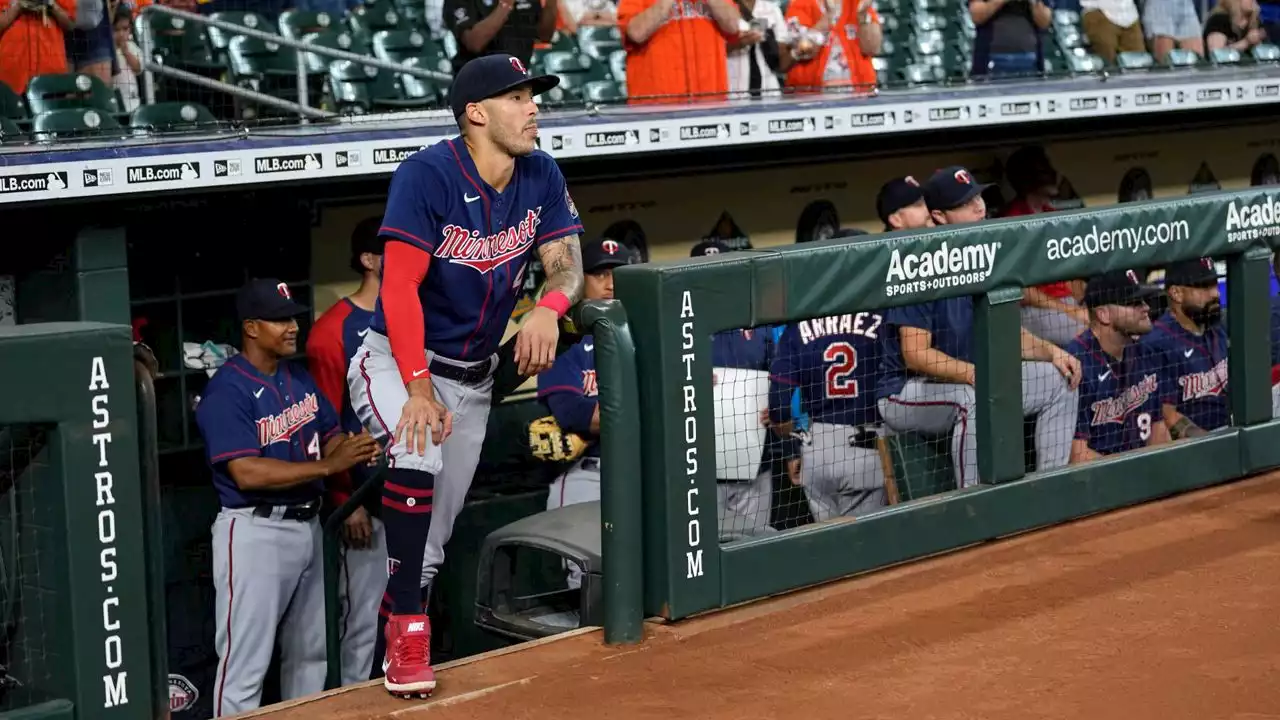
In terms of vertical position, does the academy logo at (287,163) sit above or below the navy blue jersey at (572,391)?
above

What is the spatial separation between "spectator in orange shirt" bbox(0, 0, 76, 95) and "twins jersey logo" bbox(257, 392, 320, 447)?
71.5 inches

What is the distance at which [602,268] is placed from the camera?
562cm

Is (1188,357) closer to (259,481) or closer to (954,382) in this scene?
(954,382)

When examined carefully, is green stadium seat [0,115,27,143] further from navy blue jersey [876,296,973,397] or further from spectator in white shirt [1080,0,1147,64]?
spectator in white shirt [1080,0,1147,64]

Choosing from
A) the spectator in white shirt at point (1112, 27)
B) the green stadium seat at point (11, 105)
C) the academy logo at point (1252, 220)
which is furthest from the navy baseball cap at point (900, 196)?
the spectator in white shirt at point (1112, 27)

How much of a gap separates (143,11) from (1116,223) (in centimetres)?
395

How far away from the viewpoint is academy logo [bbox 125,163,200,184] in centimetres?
512

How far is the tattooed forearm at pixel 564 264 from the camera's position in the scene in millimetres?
4066

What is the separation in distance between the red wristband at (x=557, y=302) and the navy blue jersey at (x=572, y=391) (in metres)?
1.53

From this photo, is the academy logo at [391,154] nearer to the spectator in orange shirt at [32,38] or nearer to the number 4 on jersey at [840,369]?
the spectator in orange shirt at [32,38]

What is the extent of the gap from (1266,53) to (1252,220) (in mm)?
6538

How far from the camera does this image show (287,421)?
532 cm

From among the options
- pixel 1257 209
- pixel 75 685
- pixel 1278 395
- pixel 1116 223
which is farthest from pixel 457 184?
pixel 1278 395

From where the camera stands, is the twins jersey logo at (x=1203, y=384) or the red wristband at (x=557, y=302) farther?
the twins jersey logo at (x=1203, y=384)
